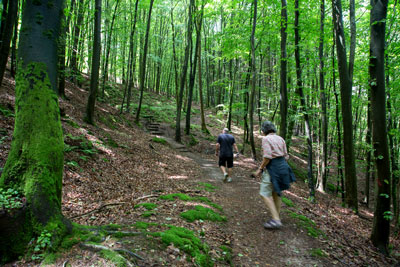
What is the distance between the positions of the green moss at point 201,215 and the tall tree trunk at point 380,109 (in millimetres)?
4104

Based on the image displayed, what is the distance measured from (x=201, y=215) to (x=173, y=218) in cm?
74

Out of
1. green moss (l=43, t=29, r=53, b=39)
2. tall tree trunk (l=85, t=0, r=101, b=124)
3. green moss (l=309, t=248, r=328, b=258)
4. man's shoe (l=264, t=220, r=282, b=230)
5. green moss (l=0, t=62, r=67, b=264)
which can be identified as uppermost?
tall tree trunk (l=85, t=0, r=101, b=124)

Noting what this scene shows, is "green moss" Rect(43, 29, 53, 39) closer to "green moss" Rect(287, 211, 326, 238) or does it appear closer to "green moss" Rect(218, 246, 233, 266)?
"green moss" Rect(218, 246, 233, 266)

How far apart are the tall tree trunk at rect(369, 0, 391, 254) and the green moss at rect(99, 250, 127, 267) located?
20.1 ft

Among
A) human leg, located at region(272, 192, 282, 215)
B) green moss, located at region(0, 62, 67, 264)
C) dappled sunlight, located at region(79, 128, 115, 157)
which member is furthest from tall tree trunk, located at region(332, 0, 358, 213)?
dappled sunlight, located at region(79, 128, 115, 157)

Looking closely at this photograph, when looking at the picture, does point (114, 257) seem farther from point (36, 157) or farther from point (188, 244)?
point (36, 157)

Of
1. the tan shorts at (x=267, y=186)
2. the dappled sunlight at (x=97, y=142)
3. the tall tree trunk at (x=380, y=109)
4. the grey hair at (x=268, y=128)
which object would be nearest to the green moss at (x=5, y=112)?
the dappled sunlight at (x=97, y=142)

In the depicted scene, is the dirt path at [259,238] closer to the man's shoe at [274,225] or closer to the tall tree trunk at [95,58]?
the man's shoe at [274,225]

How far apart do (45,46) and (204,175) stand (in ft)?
24.8

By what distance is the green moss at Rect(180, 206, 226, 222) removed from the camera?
4452 mm

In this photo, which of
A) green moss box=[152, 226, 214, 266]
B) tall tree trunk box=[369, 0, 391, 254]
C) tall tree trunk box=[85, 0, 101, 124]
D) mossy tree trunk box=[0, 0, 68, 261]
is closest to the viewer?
mossy tree trunk box=[0, 0, 68, 261]

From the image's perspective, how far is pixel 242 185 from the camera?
8.21 metres

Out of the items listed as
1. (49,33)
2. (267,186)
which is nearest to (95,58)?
(49,33)

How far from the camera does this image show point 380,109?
204 inches
